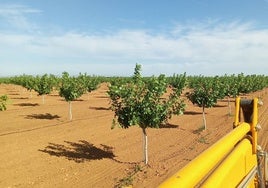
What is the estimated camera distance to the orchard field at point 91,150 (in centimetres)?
1468

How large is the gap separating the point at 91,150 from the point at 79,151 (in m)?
0.75

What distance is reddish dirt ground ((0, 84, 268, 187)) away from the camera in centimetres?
1472

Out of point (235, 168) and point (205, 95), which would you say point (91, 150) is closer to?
point (205, 95)

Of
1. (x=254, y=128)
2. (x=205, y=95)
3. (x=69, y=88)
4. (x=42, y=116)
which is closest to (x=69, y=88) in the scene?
(x=69, y=88)

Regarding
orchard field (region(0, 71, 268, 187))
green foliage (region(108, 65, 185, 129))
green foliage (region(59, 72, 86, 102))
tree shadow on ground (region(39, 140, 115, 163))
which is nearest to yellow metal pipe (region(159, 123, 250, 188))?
orchard field (region(0, 71, 268, 187))

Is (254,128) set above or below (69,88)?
above

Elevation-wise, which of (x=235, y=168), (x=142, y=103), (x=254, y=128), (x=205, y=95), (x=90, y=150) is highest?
(x=254, y=128)

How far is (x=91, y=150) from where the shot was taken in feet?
64.8

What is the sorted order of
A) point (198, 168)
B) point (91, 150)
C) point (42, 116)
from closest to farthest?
1. point (198, 168)
2. point (91, 150)
3. point (42, 116)

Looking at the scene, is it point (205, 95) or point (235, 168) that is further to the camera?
point (205, 95)

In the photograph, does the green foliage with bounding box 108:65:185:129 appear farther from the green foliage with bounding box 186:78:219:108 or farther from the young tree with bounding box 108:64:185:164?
the green foliage with bounding box 186:78:219:108

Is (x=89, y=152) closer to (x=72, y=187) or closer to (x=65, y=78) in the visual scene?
(x=72, y=187)

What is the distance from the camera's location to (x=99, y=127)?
89.2 feet

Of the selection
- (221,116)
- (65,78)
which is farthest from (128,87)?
(221,116)
